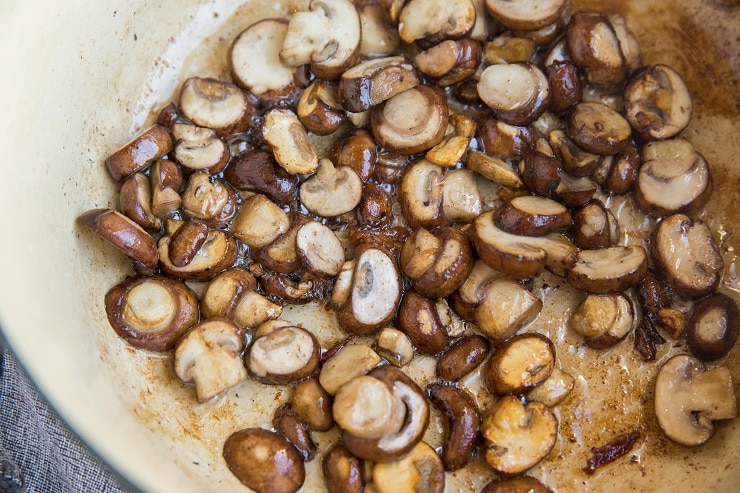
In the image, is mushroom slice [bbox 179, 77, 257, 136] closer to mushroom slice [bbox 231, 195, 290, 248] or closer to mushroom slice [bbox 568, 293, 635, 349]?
mushroom slice [bbox 231, 195, 290, 248]

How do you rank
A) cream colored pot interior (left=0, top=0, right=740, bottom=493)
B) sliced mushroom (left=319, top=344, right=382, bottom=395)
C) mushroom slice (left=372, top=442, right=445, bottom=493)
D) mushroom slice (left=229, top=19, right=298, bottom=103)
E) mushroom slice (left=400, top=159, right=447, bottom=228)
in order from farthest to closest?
mushroom slice (left=229, top=19, right=298, bottom=103) < mushroom slice (left=400, top=159, right=447, bottom=228) < sliced mushroom (left=319, top=344, right=382, bottom=395) < mushroom slice (left=372, top=442, right=445, bottom=493) < cream colored pot interior (left=0, top=0, right=740, bottom=493)

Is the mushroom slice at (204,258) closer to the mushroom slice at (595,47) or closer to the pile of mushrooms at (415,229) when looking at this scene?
the pile of mushrooms at (415,229)

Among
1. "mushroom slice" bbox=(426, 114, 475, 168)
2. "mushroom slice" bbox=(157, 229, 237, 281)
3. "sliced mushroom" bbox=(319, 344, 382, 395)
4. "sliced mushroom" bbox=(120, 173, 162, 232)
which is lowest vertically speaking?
"sliced mushroom" bbox=(319, 344, 382, 395)

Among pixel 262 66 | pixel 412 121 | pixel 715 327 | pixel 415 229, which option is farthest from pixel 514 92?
pixel 715 327

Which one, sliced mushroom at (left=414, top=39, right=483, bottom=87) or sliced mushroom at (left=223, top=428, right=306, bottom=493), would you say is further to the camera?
sliced mushroom at (left=414, top=39, right=483, bottom=87)

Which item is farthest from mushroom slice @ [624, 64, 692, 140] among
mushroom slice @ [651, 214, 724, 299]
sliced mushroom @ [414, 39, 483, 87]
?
sliced mushroom @ [414, 39, 483, 87]

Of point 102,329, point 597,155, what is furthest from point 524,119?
point 102,329

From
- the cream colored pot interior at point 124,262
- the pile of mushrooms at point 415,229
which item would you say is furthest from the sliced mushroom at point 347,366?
the cream colored pot interior at point 124,262
